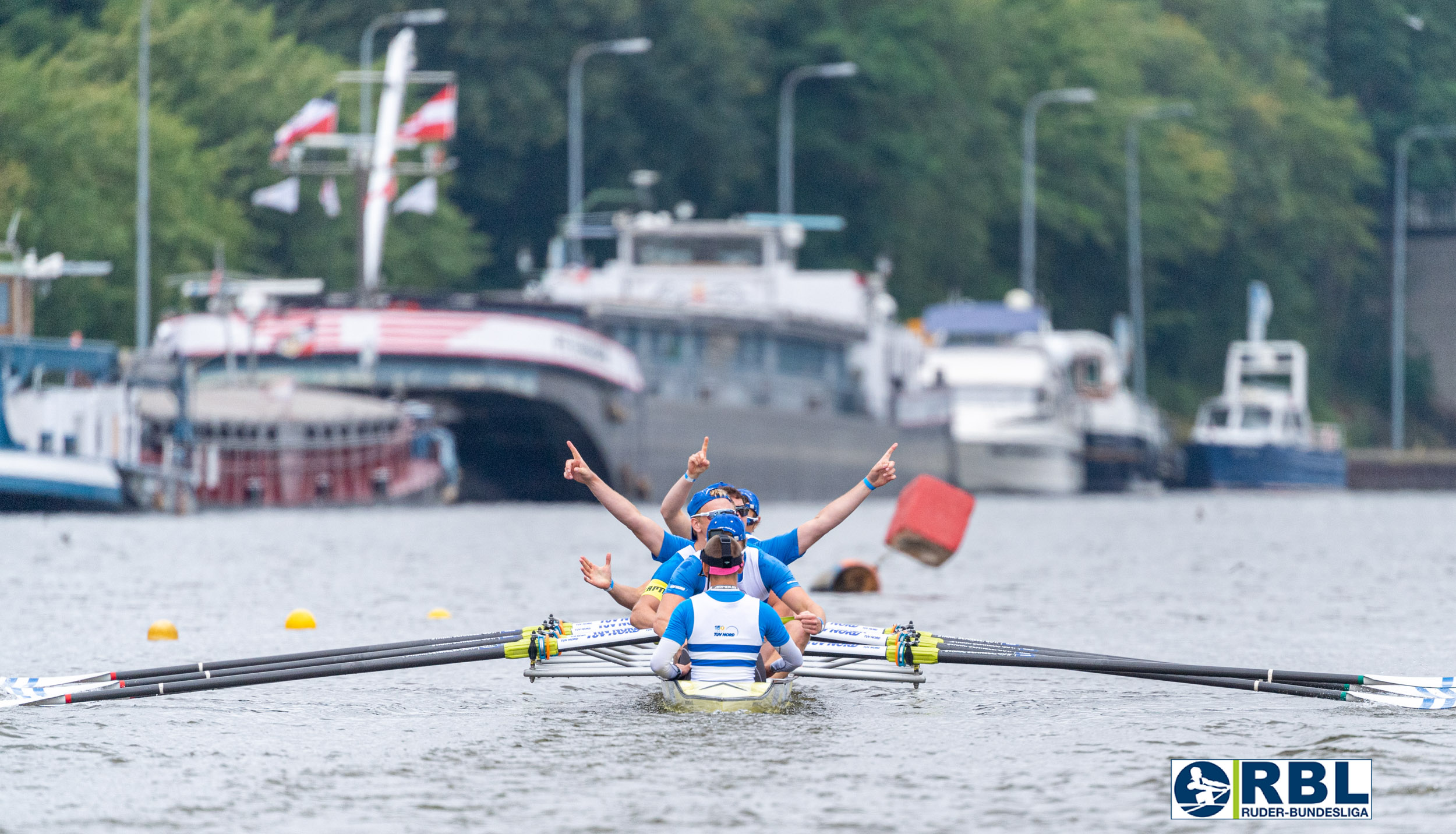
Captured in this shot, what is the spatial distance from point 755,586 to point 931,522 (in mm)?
8711

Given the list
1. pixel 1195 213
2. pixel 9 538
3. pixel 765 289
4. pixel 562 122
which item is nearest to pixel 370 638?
pixel 9 538

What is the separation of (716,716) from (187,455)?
32.7 m

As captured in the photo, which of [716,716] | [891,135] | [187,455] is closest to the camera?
[716,716]

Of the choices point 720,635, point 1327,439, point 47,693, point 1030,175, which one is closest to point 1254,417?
point 1327,439

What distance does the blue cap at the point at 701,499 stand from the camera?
50.6 feet

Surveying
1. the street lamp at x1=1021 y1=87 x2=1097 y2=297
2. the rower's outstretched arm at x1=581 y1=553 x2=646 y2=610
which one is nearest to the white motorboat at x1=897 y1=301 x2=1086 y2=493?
the street lamp at x1=1021 y1=87 x2=1097 y2=297

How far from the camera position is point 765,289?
58.4 metres

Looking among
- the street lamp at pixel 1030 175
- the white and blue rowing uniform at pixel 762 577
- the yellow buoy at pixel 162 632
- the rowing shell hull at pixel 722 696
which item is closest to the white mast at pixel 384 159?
the street lamp at pixel 1030 175

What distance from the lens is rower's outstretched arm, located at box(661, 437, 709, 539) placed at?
15.9m

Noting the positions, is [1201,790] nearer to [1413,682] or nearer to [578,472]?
[1413,682]

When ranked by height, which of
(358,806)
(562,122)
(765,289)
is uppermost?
(562,122)

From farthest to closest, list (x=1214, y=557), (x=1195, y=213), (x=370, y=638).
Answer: (x=1195, y=213) < (x=1214, y=557) < (x=370, y=638)

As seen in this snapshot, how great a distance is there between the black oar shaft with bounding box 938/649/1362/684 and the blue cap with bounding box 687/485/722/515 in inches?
69.7

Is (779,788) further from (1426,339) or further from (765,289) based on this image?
(1426,339)
